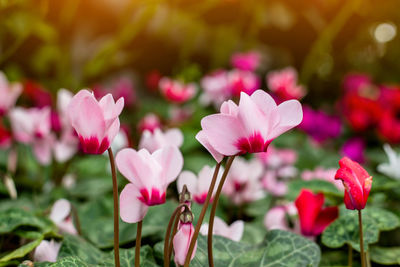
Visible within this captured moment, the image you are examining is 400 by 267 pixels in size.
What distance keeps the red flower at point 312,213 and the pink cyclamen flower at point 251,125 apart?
0.33 m

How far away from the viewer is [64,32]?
3.25 metres

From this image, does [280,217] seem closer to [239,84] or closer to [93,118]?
[93,118]

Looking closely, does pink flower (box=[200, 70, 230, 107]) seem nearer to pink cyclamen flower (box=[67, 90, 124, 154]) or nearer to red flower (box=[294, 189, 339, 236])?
red flower (box=[294, 189, 339, 236])

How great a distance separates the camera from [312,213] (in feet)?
3.18

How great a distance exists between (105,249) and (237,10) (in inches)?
100

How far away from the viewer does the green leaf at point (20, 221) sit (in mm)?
963

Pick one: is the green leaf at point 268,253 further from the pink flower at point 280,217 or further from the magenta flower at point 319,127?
the magenta flower at point 319,127

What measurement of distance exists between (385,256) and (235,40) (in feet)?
7.76

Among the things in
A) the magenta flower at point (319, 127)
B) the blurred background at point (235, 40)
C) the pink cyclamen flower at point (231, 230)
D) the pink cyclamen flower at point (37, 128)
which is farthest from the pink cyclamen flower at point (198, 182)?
the blurred background at point (235, 40)

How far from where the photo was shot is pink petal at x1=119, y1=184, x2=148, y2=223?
0.66 m

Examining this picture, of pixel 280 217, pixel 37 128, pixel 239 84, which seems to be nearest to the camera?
pixel 280 217

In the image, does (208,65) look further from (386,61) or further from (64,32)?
(386,61)

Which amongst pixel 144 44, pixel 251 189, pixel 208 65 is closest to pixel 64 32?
pixel 144 44

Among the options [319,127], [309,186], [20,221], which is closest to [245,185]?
[309,186]
